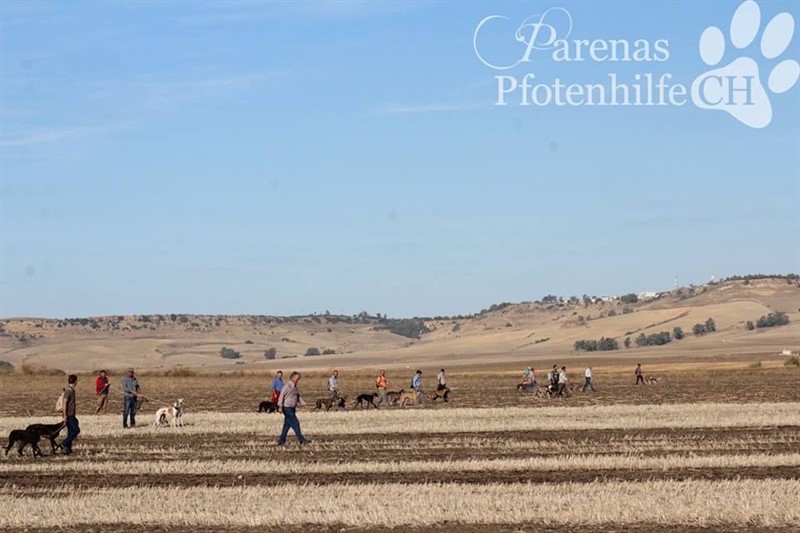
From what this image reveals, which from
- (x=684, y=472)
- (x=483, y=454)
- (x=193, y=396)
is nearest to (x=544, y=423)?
(x=483, y=454)

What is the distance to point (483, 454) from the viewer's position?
76.3 ft

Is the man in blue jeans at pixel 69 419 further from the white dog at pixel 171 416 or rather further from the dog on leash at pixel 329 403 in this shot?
the dog on leash at pixel 329 403

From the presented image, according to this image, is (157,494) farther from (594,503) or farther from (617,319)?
(617,319)

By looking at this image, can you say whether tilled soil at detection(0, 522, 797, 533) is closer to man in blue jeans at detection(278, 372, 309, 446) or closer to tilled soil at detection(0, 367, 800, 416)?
man in blue jeans at detection(278, 372, 309, 446)

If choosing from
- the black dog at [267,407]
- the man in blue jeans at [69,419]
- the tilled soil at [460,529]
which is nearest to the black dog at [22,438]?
the man in blue jeans at [69,419]

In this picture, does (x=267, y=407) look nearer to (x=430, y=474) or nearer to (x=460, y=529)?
(x=430, y=474)

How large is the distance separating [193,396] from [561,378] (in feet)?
51.2

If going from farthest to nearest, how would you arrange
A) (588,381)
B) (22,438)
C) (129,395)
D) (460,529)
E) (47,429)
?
(588,381) < (129,395) < (47,429) < (22,438) < (460,529)

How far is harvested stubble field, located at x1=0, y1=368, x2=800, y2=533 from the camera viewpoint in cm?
1525

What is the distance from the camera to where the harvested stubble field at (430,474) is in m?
15.2

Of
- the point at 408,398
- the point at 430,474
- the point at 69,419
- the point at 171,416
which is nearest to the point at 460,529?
the point at 430,474

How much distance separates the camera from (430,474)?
65.6 ft

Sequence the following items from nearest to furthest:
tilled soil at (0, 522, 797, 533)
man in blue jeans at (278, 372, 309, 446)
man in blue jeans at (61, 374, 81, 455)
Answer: tilled soil at (0, 522, 797, 533) < man in blue jeans at (61, 374, 81, 455) < man in blue jeans at (278, 372, 309, 446)

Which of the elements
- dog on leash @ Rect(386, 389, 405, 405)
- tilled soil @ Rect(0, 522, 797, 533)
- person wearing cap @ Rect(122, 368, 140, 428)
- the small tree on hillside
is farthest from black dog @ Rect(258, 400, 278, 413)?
the small tree on hillside
